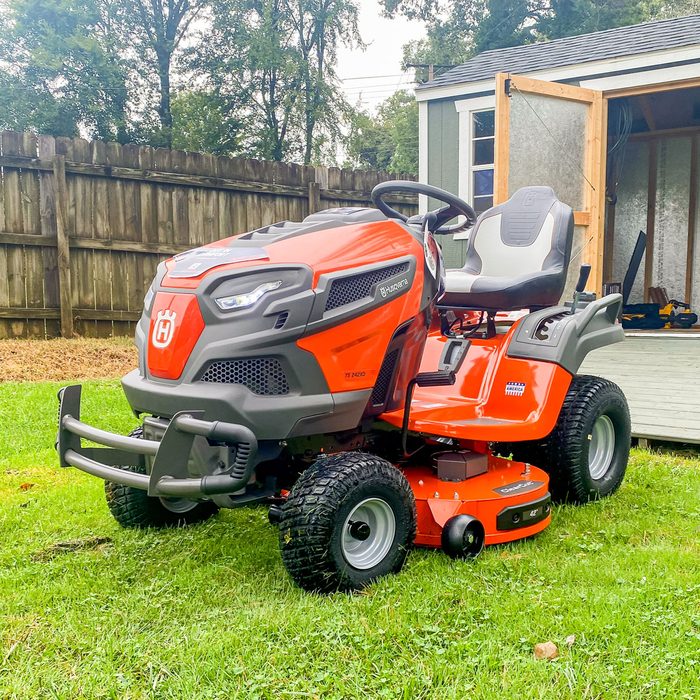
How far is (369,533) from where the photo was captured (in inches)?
110

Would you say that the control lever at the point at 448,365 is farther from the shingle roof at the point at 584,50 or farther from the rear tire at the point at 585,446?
the shingle roof at the point at 584,50

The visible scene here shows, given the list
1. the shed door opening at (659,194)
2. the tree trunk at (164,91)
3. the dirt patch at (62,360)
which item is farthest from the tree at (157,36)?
the shed door opening at (659,194)

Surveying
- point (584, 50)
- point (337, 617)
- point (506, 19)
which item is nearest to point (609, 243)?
point (584, 50)

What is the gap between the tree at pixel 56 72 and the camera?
15.4 metres

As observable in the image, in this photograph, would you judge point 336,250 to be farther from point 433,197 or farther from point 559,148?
point 559,148

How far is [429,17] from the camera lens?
78.3ft

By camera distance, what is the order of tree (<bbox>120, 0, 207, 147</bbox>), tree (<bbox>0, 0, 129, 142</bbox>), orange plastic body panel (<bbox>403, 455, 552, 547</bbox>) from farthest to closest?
tree (<bbox>120, 0, 207, 147</bbox>) → tree (<bbox>0, 0, 129, 142</bbox>) → orange plastic body panel (<bbox>403, 455, 552, 547</bbox>)

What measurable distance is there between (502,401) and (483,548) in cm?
69

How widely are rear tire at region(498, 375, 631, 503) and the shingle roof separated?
17.2 ft

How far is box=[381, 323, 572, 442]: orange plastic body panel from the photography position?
3.29 metres

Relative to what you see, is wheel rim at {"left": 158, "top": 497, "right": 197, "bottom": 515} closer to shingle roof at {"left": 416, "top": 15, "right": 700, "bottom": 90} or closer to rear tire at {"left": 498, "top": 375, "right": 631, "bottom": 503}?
rear tire at {"left": 498, "top": 375, "right": 631, "bottom": 503}

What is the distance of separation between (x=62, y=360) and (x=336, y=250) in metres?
5.93

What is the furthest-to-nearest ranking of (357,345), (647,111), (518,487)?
(647,111), (518,487), (357,345)

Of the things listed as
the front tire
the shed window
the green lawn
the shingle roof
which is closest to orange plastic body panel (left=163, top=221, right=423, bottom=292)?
the front tire
